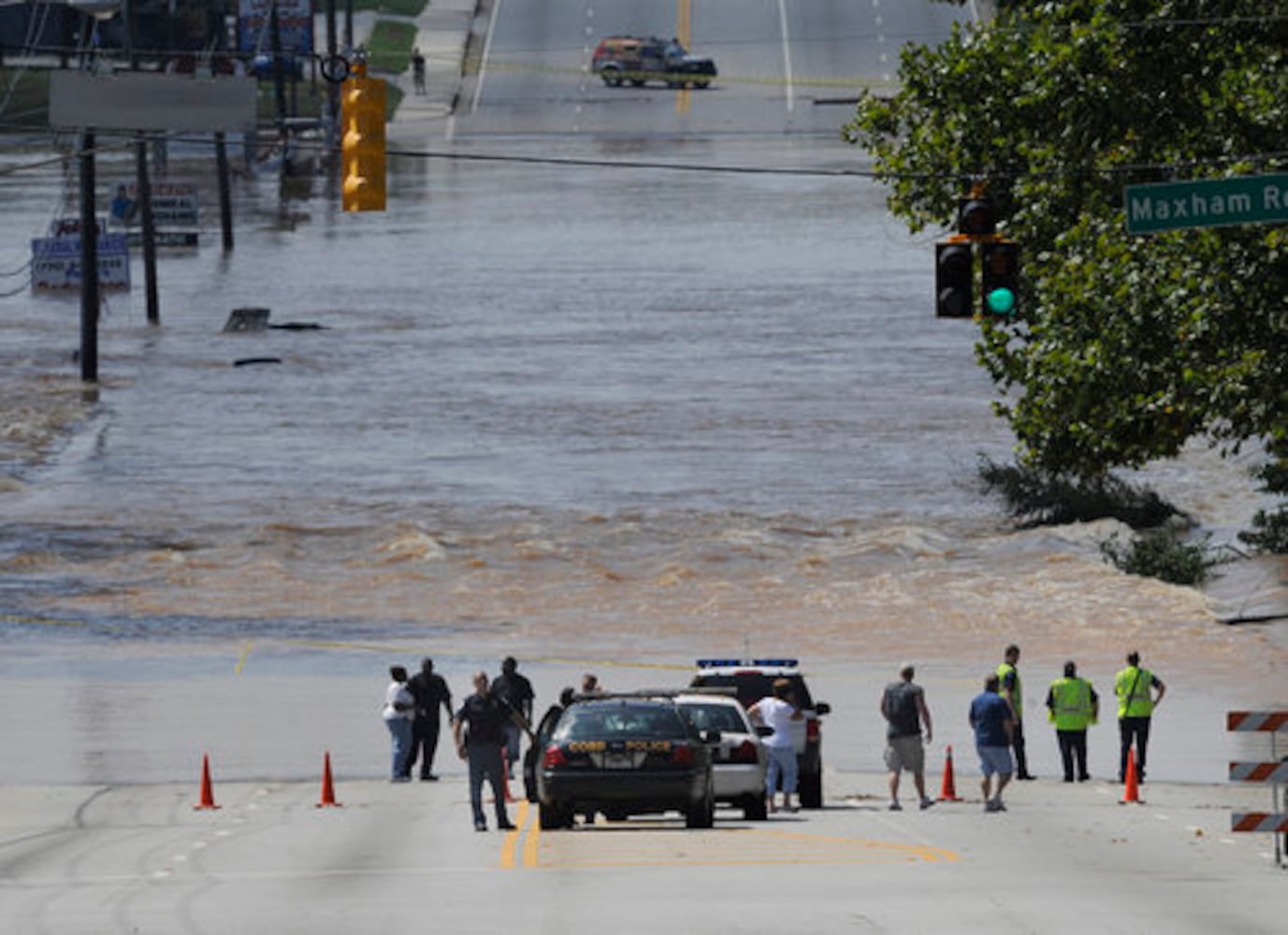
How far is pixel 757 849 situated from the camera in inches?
938

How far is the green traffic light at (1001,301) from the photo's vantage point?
26.9 metres

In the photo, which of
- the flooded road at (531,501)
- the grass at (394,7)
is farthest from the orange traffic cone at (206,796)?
the grass at (394,7)

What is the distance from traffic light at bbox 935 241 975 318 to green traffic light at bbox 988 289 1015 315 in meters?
0.21

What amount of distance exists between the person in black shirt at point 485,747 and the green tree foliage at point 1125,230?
814cm

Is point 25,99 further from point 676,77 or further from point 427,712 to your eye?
point 427,712

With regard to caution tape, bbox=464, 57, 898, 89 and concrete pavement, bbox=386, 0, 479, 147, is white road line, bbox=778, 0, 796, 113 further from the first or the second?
concrete pavement, bbox=386, 0, 479, 147

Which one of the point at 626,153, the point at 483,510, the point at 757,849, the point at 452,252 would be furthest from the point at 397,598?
the point at 626,153

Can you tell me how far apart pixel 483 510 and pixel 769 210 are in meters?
62.1

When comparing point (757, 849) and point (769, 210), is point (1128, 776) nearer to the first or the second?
point (757, 849)

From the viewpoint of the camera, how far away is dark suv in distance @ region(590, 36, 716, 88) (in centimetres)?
13212

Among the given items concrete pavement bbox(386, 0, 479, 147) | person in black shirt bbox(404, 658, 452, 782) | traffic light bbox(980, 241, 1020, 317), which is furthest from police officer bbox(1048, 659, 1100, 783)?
concrete pavement bbox(386, 0, 479, 147)

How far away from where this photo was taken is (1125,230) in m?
26.7

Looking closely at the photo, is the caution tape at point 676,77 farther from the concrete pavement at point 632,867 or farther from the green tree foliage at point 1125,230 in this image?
the concrete pavement at point 632,867

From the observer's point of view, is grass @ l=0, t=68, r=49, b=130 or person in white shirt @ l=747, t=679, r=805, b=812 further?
grass @ l=0, t=68, r=49, b=130
